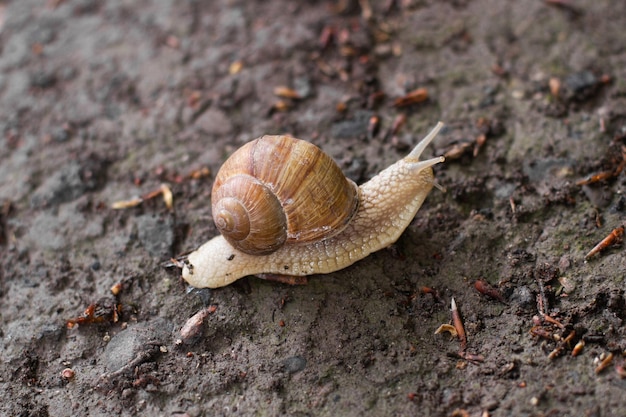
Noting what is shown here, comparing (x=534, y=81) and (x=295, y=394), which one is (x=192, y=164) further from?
(x=534, y=81)

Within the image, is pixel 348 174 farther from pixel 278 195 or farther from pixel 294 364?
pixel 294 364

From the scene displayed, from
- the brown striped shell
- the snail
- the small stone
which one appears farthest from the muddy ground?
the brown striped shell

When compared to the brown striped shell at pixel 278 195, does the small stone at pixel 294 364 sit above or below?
below

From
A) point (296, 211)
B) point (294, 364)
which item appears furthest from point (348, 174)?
point (294, 364)

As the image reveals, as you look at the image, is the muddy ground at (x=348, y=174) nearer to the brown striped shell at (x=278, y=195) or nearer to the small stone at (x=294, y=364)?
the small stone at (x=294, y=364)

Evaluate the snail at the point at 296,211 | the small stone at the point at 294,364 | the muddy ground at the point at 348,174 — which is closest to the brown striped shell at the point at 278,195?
the snail at the point at 296,211
